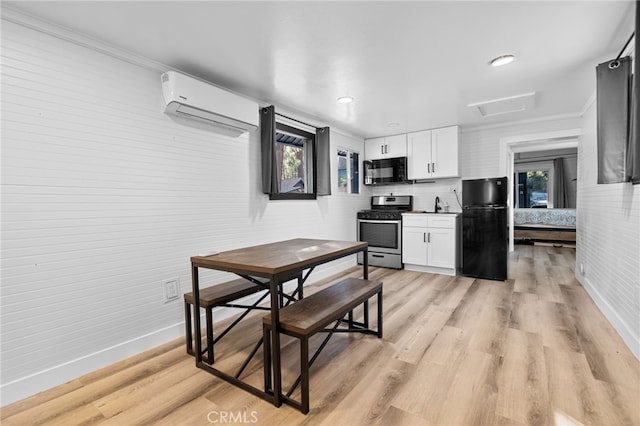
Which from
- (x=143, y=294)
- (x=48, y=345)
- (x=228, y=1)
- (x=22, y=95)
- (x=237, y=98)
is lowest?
(x=48, y=345)

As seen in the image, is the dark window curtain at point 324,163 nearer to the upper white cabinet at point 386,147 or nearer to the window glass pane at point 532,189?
the upper white cabinet at point 386,147

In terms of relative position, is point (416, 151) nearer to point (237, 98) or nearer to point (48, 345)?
point (237, 98)

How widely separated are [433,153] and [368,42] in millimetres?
2926

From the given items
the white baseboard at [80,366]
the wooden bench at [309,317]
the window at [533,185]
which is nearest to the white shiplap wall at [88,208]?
the white baseboard at [80,366]

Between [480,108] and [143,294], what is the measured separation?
4.06 m

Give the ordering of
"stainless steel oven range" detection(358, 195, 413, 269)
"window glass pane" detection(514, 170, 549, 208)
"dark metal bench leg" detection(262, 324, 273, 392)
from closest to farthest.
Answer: "dark metal bench leg" detection(262, 324, 273, 392) → "stainless steel oven range" detection(358, 195, 413, 269) → "window glass pane" detection(514, 170, 549, 208)

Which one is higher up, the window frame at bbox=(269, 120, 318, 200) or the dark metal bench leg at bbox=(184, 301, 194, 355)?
the window frame at bbox=(269, 120, 318, 200)

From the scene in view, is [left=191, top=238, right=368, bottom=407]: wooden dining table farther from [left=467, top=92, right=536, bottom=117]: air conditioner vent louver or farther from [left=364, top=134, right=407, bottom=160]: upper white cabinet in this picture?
[left=364, top=134, right=407, bottom=160]: upper white cabinet

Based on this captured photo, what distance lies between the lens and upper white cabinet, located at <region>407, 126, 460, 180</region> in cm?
450

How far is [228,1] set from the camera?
1.71 meters

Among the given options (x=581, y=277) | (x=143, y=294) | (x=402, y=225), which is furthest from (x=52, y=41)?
(x=581, y=277)

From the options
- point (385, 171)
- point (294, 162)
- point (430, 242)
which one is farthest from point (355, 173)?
point (430, 242)

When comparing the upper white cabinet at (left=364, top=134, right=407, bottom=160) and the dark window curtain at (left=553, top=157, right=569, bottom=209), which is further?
the dark window curtain at (left=553, top=157, right=569, bottom=209)

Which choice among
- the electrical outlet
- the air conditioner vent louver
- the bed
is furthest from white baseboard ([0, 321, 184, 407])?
the bed
